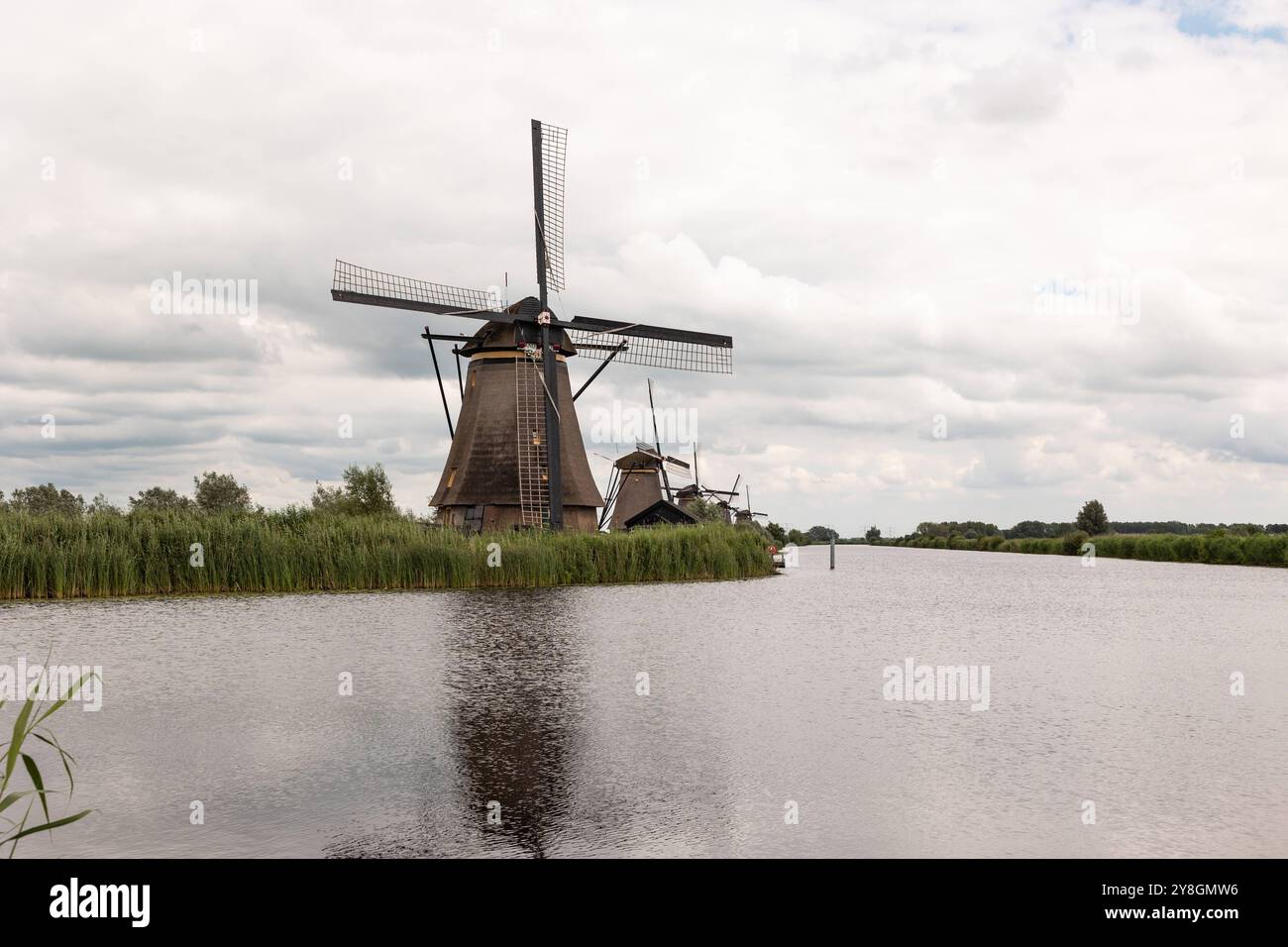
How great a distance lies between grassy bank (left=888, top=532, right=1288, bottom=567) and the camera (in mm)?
46375

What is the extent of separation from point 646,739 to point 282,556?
1718cm

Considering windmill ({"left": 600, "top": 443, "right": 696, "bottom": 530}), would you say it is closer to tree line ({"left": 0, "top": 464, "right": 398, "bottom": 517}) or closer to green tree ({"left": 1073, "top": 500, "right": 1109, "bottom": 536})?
tree line ({"left": 0, "top": 464, "right": 398, "bottom": 517})

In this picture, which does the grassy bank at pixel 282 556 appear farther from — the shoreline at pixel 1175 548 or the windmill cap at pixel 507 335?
the shoreline at pixel 1175 548

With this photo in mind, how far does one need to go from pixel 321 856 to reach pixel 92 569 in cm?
1864

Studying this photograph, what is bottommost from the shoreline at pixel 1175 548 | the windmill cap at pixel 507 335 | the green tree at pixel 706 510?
the shoreline at pixel 1175 548

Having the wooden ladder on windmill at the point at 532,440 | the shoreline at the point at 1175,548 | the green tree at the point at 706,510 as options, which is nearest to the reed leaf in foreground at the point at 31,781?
the wooden ladder on windmill at the point at 532,440

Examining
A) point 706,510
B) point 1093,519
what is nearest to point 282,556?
point 706,510

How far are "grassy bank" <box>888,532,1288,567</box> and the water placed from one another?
3355 centimetres

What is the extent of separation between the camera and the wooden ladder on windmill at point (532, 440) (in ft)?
105

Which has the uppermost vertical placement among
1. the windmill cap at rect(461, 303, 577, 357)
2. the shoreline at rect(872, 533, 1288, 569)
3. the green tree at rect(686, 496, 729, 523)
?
the windmill cap at rect(461, 303, 577, 357)

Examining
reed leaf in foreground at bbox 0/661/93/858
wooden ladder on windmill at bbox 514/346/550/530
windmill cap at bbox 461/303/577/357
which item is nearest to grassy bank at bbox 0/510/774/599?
wooden ladder on windmill at bbox 514/346/550/530

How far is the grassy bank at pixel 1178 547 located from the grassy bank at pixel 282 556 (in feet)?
108

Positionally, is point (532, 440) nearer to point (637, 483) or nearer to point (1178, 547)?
point (637, 483)
